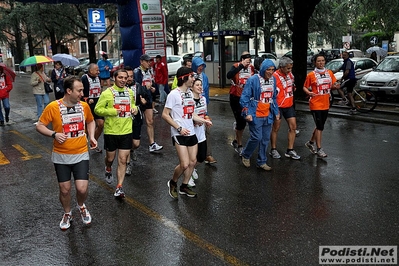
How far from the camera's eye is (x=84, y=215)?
17.1 ft

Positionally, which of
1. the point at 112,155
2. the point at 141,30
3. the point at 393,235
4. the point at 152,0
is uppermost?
the point at 152,0

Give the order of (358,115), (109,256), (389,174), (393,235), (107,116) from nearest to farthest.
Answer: (109,256) → (393,235) → (107,116) → (389,174) → (358,115)

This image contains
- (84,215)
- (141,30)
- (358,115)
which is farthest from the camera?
(141,30)

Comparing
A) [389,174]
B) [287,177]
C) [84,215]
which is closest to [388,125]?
[389,174]

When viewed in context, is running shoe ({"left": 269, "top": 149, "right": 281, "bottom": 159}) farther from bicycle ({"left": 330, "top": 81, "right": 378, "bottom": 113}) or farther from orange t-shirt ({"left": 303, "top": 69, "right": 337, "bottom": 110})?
bicycle ({"left": 330, "top": 81, "right": 378, "bottom": 113})

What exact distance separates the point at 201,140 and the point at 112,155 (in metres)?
1.32

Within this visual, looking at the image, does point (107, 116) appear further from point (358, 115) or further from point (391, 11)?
point (391, 11)

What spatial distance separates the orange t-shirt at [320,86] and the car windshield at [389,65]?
26.9 ft

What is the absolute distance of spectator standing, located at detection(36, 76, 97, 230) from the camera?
482 cm

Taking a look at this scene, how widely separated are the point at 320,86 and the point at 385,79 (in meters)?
7.75

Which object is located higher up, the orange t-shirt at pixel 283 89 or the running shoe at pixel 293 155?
the orange t-shirt at pixel 283 89

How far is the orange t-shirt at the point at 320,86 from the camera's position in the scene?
307 inches

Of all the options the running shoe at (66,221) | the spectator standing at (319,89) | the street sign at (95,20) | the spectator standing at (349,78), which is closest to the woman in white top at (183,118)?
the running shoe at (66,221)

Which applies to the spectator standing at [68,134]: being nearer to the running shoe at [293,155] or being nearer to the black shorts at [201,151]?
the black shorts at [201,151]
